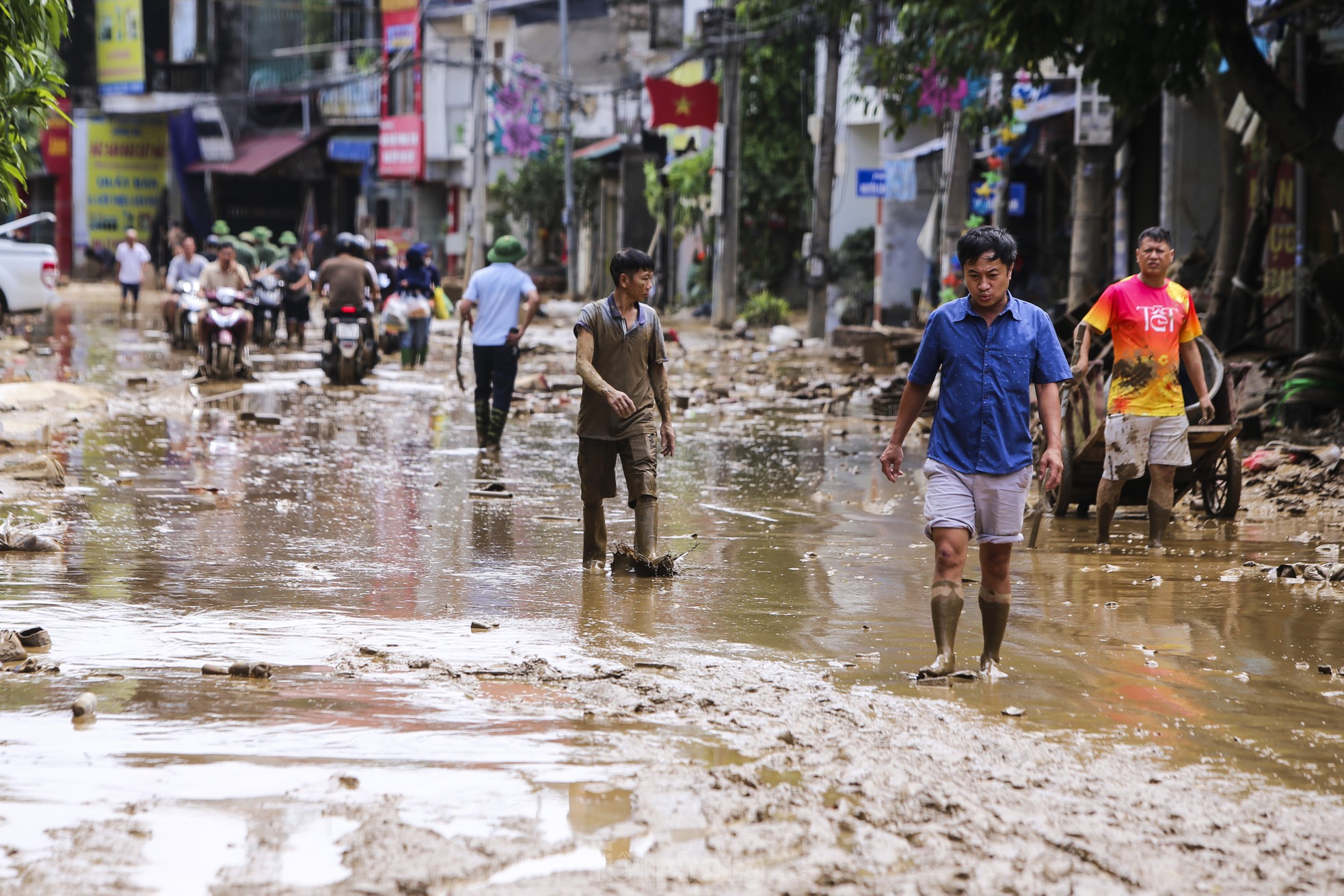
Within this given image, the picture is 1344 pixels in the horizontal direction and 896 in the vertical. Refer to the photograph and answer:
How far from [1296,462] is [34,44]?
28.6 feet

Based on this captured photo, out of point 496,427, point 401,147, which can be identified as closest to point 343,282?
point 496,427

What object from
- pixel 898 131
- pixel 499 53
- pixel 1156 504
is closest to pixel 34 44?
pixel 1156 504

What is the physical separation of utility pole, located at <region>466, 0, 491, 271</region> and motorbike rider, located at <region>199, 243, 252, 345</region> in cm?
2197

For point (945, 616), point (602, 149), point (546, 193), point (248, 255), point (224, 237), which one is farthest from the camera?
point (546, 193)

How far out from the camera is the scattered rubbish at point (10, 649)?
5816 mm

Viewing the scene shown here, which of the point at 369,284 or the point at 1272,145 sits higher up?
the point at 1272,145

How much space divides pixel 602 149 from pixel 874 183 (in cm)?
1818

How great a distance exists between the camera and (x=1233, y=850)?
4.14m

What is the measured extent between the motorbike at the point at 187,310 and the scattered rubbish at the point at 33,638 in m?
14.7

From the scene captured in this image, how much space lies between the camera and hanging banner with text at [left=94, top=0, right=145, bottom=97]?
5744cm

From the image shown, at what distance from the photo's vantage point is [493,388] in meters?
13.9

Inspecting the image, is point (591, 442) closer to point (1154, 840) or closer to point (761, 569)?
point (761, 569)

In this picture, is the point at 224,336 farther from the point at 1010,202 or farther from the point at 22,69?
the point at 22,69

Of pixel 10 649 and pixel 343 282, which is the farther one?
pixel 343 282
